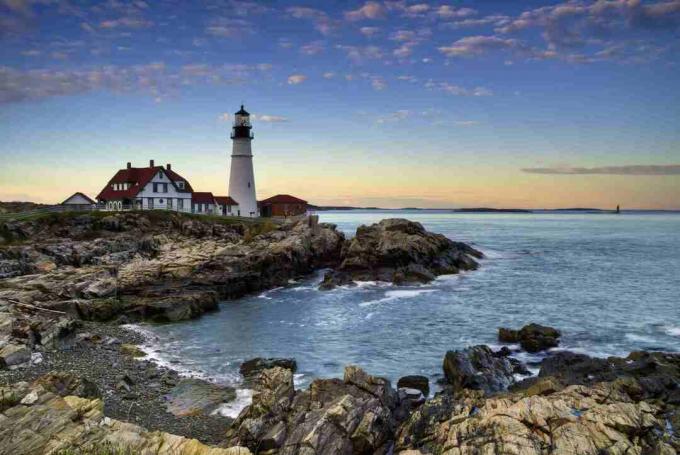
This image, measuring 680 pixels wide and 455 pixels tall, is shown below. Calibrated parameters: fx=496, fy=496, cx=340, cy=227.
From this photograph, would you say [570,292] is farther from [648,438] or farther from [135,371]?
[135,371]

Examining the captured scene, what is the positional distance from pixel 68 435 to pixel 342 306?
25368mm

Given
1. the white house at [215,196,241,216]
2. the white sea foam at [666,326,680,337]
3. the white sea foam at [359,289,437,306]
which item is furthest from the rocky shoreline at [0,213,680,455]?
the white house at [215,196,241,216]

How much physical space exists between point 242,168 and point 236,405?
59.3 meters

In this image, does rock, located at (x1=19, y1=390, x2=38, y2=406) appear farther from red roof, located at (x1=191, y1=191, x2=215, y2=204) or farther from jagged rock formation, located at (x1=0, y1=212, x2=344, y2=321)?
red roof, located at (x1=191, y1=191, x2=215, y2=204)

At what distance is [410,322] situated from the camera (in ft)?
100.0

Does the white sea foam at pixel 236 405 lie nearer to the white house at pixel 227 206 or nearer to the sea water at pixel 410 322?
the sea water at pixel 410 322

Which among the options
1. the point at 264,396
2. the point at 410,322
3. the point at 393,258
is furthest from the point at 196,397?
the point at 393,258

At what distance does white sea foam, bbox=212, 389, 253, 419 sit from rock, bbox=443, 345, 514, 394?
25.0 ft

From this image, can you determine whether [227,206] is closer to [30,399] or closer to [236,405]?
[236,405]

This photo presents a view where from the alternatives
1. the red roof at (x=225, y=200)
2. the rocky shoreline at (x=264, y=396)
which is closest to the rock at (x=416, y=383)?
the rocky shoreline at (x=264, y=396)

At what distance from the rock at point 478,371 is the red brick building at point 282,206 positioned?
213 feet

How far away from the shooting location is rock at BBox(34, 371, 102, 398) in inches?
576

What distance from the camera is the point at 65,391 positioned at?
14.7 metres

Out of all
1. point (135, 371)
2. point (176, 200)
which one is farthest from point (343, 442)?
point (176, 200)
